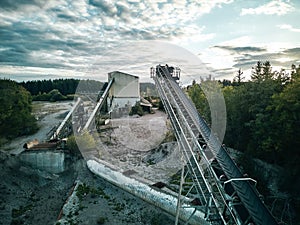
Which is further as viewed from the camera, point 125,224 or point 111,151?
point 111,151

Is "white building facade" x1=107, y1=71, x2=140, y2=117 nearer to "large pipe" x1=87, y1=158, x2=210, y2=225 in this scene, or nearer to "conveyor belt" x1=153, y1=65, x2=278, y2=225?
"large pipe" x1=87, y1=158, x2=210, y2=225

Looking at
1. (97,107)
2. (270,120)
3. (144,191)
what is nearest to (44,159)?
(144,191)

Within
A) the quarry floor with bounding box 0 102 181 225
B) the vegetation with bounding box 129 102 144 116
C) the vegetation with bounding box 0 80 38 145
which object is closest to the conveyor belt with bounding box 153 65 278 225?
the quarry floor with bounding box 0 102 181 225

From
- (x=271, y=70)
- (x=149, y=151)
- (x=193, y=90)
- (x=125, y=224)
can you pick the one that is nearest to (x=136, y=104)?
(x=193, y=90)

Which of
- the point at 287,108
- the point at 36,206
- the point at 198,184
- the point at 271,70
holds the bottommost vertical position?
the point at 36,206

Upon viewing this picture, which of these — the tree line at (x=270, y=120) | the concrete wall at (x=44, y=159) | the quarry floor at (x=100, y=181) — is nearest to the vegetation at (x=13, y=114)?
the quarry floor at (x=100, y=181)

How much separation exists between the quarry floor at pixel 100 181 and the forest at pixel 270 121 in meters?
3.68

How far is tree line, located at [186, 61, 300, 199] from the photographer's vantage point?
29.5 ft

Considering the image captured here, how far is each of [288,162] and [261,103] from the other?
314 cm

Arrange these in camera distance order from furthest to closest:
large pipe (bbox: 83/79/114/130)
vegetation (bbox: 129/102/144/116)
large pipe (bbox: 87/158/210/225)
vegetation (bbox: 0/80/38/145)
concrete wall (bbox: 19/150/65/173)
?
vegetation (bbox: 129/102/144/116) → large pipe (bbox: 83/79/114/130) → vegetation (bbox: 0/80/38/145) → concrete wall (bbox: 19/150/65/173) → large pipe (bbox: 87/158/210/225)

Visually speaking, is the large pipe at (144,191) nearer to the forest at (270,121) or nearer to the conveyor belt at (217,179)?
the conveyor belt at (217,179)

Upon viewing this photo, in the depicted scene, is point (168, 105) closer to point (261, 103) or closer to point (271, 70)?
→ point (261, 103)

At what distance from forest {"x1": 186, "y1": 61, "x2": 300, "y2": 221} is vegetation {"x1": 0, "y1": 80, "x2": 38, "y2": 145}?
13.3m

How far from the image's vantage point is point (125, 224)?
7.62 m
